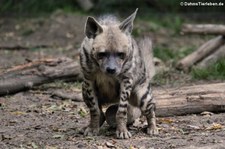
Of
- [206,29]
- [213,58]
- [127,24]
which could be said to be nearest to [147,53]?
[127,24]

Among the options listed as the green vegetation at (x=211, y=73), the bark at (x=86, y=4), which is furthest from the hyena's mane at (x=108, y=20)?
the bark at (x=86, y=4)

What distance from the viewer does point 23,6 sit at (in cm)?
1402

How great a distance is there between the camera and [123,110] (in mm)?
5914

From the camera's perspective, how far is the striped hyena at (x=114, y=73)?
18.6 feet

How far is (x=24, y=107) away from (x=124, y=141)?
206cm

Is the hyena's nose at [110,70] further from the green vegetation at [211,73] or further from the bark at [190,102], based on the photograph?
the green vegetation at [211,73]

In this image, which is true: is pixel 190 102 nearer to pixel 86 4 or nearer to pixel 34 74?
pixel 34 74

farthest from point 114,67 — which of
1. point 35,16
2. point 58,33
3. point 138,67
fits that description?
point 35,16

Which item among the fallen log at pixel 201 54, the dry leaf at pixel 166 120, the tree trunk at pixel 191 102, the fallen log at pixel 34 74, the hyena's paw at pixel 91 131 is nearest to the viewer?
the hyena's paw at pixel 91 131

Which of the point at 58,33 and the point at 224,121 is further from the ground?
the point at 58,33

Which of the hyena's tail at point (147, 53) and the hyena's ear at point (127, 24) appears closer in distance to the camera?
the hyena's ear at point (127, 24)

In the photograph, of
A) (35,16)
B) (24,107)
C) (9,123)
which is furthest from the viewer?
(35,16)

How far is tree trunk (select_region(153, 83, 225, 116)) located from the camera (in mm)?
6875

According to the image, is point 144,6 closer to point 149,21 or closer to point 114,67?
point 149,21
